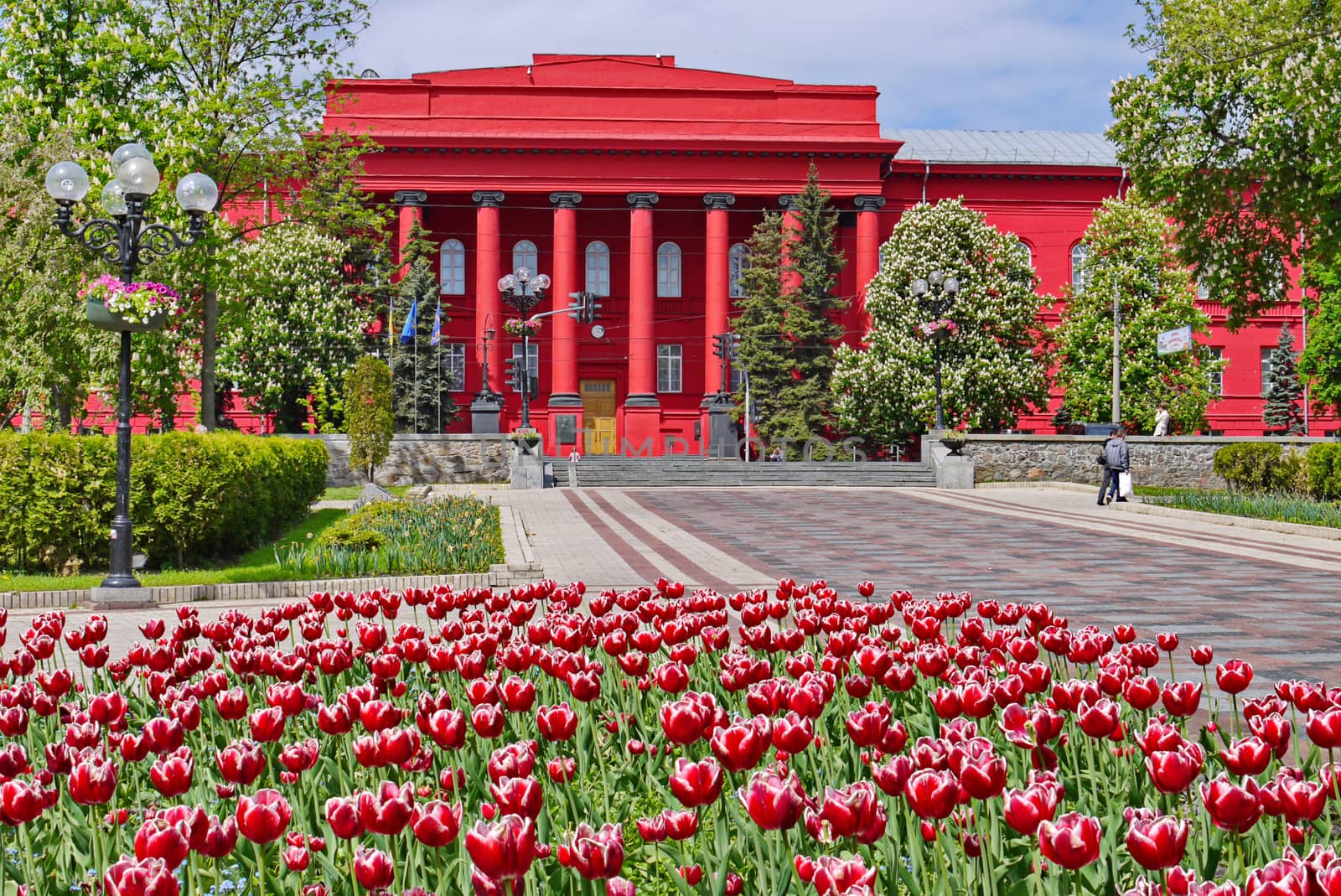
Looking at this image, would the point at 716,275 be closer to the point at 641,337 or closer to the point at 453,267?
the point at 641,337

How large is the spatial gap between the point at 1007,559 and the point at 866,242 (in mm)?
35300

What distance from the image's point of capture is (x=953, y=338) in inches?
1529

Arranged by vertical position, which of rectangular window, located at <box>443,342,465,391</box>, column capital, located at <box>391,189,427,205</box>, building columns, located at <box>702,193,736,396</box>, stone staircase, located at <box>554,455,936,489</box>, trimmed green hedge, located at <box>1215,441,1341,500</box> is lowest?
stone staircase, located at <box>554,455,936,489</box>

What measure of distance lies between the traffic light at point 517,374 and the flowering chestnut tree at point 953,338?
1126 cm

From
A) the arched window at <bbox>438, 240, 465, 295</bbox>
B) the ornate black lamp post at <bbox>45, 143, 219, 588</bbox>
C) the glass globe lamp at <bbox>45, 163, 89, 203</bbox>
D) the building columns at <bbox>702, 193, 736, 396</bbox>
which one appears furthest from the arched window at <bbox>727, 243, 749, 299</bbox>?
the glass globe lamp at <bbox>45, 163, 89, 203</bbox>

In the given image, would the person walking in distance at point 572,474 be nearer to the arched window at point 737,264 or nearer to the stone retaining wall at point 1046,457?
the stone retaining wall at point 1046,457

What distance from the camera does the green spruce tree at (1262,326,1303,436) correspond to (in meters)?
50.8

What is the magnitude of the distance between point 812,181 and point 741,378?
26.8 feet

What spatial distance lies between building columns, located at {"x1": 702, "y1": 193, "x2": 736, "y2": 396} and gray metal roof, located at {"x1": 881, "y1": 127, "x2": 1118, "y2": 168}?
10.3m

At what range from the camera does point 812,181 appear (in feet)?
148

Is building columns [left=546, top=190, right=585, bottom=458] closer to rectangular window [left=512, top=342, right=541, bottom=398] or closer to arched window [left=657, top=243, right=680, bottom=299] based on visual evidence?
rectangular window [left=512, top=342, right=541, bottom=398]

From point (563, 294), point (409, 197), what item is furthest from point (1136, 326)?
point (409, 197)

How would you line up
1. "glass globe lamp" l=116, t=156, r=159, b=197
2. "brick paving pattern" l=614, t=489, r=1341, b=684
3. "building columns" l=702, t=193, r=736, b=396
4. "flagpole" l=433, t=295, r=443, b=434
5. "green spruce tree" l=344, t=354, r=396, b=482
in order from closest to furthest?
"brick paving pattern" l=614, t=489, r=1341, b=684
"glass globe lamp" l=116, t=156, r=159, b=197
"green spruce tree" l=344, t=354, r=396, b=482
"flagpole" l=433, t=295, r=443, b=434
"building columns" l=702, t=193, r=736, b=396

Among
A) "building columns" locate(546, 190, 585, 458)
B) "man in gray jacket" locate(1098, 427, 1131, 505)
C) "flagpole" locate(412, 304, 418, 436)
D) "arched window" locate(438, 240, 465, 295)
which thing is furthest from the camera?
"arched window" locate(438, 240, 465, 295)
